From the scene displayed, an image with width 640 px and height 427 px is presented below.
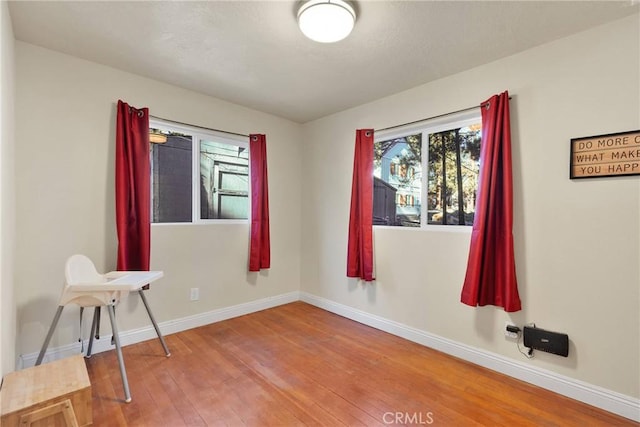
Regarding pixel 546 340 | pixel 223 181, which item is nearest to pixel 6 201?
pixel 223 181

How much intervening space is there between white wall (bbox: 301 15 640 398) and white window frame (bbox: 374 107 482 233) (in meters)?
0.06

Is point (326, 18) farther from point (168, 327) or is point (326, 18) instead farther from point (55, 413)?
point (168, 327)

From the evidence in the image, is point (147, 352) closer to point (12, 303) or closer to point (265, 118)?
point (12, 303)

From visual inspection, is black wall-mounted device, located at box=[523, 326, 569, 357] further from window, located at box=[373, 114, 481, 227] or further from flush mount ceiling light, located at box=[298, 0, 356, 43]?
flush mount ceiling light, located at box=[298, 0, 356, 43]

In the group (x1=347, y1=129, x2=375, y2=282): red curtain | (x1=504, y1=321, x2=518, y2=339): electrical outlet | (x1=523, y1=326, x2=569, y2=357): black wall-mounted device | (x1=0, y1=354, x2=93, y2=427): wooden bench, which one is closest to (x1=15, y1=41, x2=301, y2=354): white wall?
(x1=0, y1=354, x2=93, y2=427): wooden bench

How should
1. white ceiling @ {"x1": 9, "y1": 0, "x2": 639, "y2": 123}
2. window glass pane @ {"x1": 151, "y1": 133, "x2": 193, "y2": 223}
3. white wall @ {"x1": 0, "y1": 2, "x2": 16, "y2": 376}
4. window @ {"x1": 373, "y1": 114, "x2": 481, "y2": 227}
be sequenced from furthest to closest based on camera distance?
window glass pane @ {"x1": 151, "y1": 133, "x2": 193, "y2": 223}
window @ {"x1": 373, "y1": 114, "x2": 481, "y2": 227}
white ceiling @ {"x1": 9, "y1": 0, "x2": 639, "y2": 123}
white wall @ {"x1": 0, "y1": 2, "x2": 16, "y2": 376}

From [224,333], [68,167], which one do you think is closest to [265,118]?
[68,167]

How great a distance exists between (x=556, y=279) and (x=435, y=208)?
103 centimetres

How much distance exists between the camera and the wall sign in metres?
1.77

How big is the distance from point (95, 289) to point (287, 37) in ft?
6.89

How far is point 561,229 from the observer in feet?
6.63

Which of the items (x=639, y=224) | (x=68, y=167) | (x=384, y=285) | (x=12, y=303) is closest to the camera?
(x=639, y=224)

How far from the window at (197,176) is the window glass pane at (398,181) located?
5.08 ft

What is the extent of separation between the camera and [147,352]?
8.21 feet
